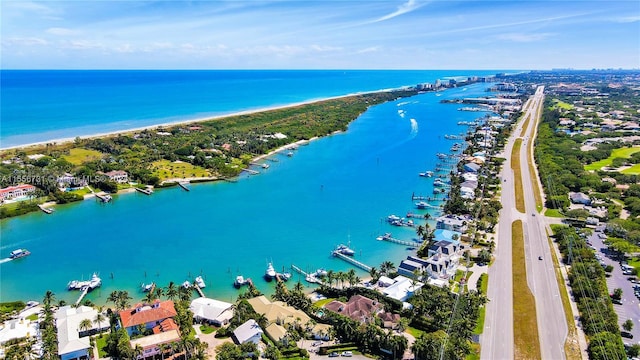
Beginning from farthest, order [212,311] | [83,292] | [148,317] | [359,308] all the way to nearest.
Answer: [83,292] < [212,311] < [359,308] < [148,317]

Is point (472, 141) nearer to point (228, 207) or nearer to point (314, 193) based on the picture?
point (314, 193)

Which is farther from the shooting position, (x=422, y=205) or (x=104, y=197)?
(x=104, y=197)

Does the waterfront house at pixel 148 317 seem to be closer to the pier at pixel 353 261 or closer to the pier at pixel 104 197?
the pier at pixel 353 261

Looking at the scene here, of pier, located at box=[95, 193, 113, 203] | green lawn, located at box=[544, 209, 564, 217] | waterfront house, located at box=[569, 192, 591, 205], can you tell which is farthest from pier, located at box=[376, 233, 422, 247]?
pier, located at box=[95, 193, 113, 203]

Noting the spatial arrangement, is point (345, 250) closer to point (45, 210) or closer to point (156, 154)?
point (45, 210)

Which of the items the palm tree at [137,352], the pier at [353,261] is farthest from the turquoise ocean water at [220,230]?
the palm tree at [137,352]

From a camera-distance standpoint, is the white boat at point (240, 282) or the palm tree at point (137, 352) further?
the white boat at point (240, 282)

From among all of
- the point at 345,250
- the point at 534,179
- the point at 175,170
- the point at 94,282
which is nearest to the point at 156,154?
the point at 175,170
